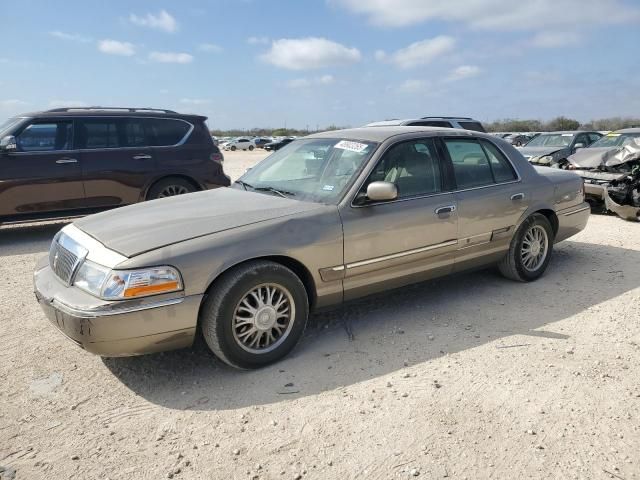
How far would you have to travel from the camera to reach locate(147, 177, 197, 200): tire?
8172mm

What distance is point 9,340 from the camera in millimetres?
3875

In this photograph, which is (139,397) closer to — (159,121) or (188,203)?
(188,203)

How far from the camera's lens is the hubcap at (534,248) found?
16.6 ft

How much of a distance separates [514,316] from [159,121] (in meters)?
→ 6.50

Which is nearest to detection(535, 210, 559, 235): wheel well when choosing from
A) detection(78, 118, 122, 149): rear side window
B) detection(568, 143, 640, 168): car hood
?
detection(568, 143, 640, 168): car hood

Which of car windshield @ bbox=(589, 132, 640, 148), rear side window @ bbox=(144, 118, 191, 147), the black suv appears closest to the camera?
the black suv

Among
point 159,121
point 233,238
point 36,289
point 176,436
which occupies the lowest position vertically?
point 176,436

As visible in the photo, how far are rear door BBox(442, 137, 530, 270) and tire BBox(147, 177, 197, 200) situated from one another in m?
5.13

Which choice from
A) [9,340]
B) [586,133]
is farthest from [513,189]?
[586,133]

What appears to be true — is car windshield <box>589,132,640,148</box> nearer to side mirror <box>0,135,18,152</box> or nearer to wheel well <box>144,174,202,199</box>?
wheel well <box>144,174,202,199</box>

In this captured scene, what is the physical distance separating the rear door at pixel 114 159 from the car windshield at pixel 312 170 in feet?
12.7

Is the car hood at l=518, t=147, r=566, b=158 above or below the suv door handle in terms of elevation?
below

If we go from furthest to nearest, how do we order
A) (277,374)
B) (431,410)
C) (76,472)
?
(277,374), (431,410), (76,472)

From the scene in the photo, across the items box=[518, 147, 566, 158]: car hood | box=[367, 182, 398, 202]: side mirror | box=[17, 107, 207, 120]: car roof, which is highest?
box=[17, 107, 207, 120]: car roof
